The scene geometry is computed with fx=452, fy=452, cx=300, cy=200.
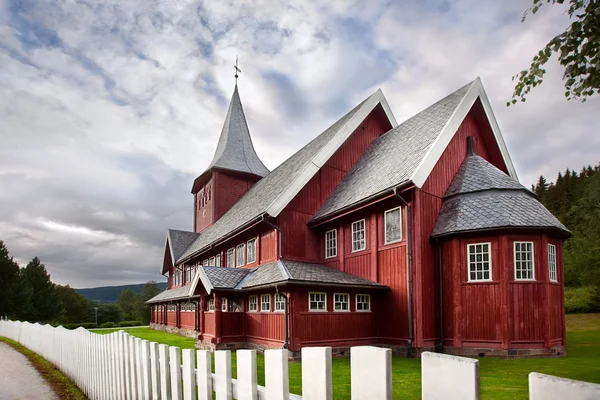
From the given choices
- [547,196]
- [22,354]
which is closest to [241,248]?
[22,354]

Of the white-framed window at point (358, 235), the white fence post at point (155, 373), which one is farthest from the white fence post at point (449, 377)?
the white-framed window at point (358, 235)

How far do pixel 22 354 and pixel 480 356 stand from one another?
54.1ft

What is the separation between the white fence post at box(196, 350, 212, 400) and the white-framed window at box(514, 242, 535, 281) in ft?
41.4

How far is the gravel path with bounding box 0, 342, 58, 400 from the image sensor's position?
9.15 metres

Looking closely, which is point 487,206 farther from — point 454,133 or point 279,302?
point 279,302

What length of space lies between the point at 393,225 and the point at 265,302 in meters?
5.83

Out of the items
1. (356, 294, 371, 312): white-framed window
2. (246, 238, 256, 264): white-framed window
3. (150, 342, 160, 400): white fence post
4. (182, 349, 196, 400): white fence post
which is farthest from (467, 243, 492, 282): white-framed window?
(182, 349, 196, 400): white fence post

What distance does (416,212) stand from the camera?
50.0ft

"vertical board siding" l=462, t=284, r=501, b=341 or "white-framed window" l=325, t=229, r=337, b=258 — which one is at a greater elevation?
"white-framed window" l=325, t=229, r=337, b=258

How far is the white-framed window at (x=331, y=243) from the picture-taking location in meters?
18.9

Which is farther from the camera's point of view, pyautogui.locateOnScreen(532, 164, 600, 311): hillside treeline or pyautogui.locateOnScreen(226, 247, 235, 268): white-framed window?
pyautogui.locateOnScreen(532, 164, 600, 311): hillside treeline

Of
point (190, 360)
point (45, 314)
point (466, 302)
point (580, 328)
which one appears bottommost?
point (45, 314)

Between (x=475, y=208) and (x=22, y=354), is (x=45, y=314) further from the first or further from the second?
(x=475, y=208)

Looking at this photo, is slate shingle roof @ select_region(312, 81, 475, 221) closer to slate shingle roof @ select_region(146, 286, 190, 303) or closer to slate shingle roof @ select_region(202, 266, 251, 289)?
slate shingle roof @ select_region(202, 266, 251, 289)
